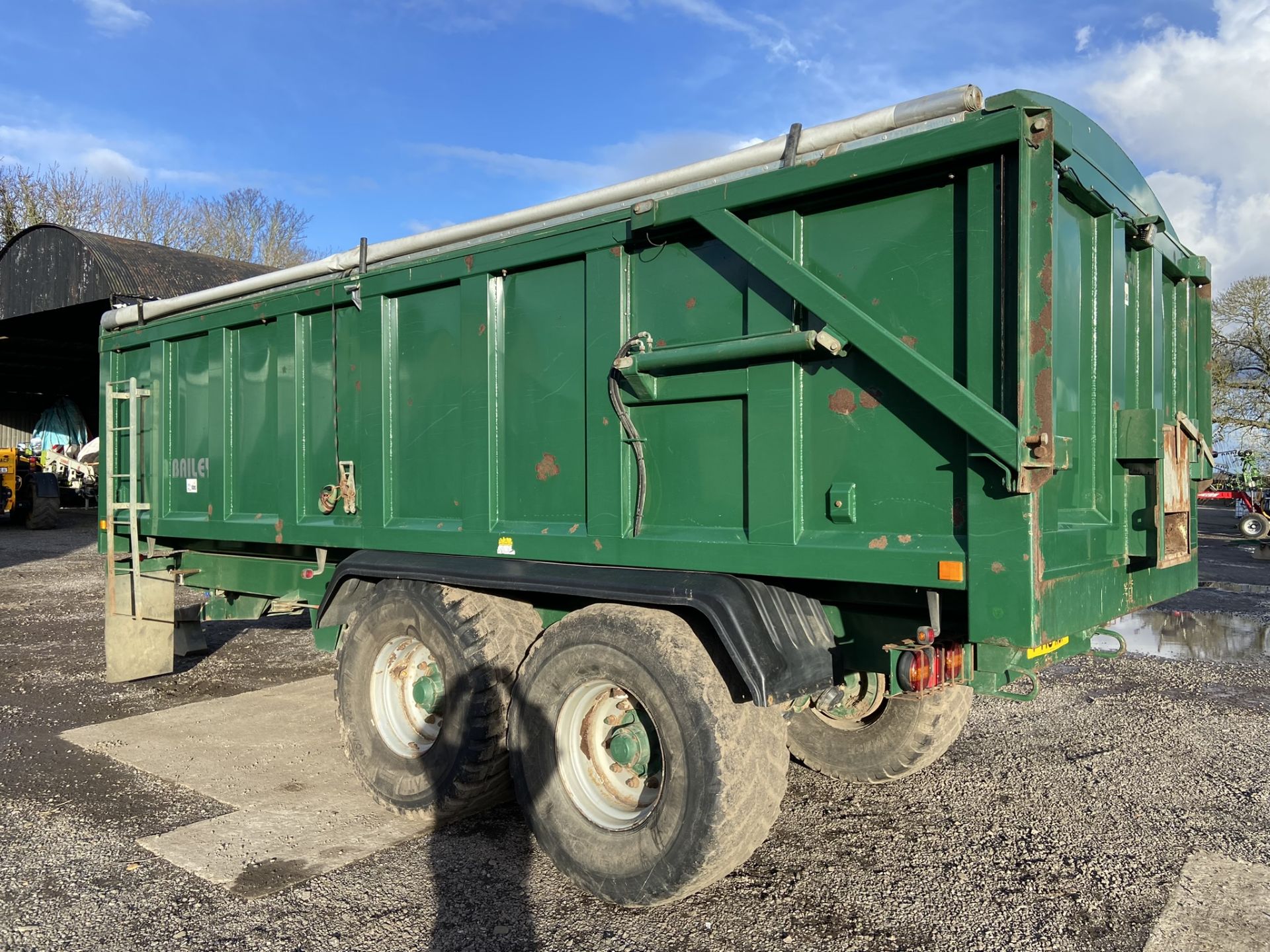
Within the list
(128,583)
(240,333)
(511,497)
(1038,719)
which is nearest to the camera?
(511,497)

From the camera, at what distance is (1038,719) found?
247 inches

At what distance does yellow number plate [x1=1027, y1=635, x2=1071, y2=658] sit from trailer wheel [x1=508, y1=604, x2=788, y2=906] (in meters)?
0.95

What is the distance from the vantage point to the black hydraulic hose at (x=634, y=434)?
371 centimetres

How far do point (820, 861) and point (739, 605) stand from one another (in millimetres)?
1494

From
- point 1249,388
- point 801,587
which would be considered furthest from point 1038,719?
point 1249,388

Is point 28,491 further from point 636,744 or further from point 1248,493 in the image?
point 1248,493

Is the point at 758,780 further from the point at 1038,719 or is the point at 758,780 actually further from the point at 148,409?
the point at 148,409

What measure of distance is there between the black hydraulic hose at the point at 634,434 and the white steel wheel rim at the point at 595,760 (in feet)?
2.29

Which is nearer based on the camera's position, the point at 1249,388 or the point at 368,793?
the point at 368,793

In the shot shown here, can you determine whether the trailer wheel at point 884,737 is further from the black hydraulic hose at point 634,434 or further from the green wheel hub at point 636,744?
the black hydraulic hose at point 634,434

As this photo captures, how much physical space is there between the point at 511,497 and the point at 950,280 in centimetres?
215

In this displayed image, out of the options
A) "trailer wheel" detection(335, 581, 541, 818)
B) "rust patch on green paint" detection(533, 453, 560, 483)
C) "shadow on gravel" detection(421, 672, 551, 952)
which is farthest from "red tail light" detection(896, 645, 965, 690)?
"trailer wheel" detection(335, 581, 541, 818)

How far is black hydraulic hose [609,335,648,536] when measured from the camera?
3.71 m

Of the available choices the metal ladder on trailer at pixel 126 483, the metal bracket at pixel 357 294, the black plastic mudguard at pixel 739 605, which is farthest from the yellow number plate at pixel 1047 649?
the metal ladder on trailer at pixel 126 483
